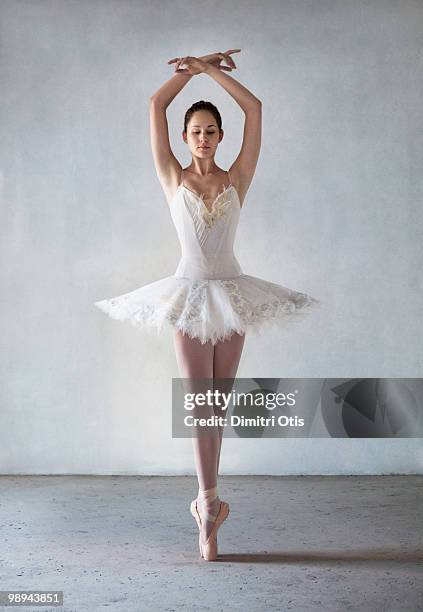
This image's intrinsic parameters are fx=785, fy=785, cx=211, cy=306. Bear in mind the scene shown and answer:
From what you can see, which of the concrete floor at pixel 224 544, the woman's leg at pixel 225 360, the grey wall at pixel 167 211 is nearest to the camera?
the concrete floor at pixel 224 544

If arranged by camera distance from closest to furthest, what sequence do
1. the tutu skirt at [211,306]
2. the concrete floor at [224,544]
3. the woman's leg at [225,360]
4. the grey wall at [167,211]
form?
1. the concrete floor at [224,544]
2. the tutu skirt at [211,306]
3. the woman's leg at [225,360]
4. the grey wall at [167,211]

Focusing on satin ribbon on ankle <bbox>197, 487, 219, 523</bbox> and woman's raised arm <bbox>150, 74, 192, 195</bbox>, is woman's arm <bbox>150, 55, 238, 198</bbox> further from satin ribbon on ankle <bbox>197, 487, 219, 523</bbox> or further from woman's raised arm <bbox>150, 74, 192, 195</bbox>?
satin ribbon on ankle <bbox>197, 487, 219, 523</bbox>

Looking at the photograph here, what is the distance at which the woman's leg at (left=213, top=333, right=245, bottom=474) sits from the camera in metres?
3.06

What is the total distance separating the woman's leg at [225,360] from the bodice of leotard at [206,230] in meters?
0.27

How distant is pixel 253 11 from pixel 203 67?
1.64 metres

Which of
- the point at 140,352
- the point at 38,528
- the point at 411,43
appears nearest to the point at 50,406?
the point at 140,352

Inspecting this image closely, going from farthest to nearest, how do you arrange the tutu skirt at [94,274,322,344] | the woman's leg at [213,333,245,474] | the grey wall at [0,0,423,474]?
the grey wall at [0,0,423,474]
the woman's leg at [213,333,245,474]
the tutu skirt at [94,274,322,344]

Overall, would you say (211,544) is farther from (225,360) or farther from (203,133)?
(203,133)

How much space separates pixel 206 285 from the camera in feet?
10.1

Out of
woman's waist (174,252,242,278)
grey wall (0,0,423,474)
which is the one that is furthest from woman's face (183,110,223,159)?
grey wall (0,0,423,474)

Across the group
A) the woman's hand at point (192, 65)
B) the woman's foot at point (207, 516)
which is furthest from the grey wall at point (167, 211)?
the woman's foot at point (207, 516)

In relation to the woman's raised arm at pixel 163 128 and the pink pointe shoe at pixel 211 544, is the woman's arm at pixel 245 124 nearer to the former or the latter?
the woman's raised arm at pixel 163 128

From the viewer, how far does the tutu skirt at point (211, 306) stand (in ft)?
9.61

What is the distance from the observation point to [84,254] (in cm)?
459
